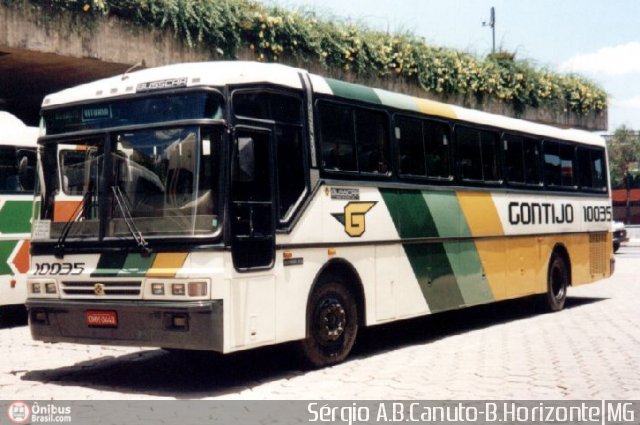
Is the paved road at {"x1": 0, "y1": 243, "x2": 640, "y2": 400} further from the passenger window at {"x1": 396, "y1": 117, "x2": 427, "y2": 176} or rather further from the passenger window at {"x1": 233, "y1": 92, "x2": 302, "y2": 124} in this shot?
the passenger window at {"x1": 233, "y1": 92, "x2": 302, "y2": 124}

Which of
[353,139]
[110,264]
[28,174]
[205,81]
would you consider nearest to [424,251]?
[353,139]

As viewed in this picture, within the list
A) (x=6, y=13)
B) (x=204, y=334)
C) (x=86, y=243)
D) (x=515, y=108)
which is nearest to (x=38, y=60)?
(x=6, y=13)

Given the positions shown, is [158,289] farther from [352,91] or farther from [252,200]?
[352,91]

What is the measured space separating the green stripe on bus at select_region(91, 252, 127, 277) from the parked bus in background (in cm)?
521

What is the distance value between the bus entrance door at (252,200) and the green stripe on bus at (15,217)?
606cm

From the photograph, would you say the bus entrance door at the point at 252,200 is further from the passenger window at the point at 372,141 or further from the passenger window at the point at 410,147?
the passenger window at the point at 410,147

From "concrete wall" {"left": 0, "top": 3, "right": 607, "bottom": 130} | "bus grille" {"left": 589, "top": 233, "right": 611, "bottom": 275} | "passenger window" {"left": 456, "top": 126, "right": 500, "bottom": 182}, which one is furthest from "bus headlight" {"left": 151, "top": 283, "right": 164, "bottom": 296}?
"bus grille" {"left": 589, "top": 233, "right": 611, "bottom": 275}

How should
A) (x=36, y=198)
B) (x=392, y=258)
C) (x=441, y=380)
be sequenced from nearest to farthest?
1. (x=441, y=380)
2. (x=36, y=198)
3. (x=392, y=258)

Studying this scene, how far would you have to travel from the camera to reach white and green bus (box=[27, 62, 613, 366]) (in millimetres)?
8188

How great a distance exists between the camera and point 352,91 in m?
10.4

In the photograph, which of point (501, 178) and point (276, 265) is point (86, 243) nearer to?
point (276, 265)

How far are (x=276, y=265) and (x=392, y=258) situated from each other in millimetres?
2327

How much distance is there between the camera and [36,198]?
30.6 feet

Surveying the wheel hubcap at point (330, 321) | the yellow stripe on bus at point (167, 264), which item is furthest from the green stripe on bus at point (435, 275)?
the yellow stripe on bus at point (167, 264)
